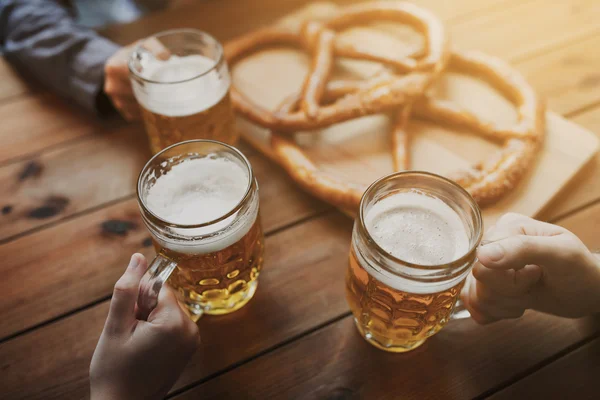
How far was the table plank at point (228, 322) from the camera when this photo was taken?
0.93m

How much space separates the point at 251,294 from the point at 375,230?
336 mm

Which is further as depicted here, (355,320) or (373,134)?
(373,134)

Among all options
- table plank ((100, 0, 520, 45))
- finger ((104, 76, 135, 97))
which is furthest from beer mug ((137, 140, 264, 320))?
table plank ((100, 0, 520, 45))

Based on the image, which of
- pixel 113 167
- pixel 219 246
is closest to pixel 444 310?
pixel 219 246

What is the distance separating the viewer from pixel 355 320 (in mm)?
984

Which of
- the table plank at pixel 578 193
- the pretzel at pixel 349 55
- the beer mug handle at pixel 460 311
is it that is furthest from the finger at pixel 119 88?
the table plank at pixel 578 193

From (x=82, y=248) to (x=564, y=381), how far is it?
1.01 metres

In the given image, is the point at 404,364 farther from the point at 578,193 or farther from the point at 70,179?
the point at 70,179

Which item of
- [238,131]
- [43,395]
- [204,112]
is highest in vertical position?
[204,112]

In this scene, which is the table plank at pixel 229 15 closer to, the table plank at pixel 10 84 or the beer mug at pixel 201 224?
the table plank at pixel 10 84

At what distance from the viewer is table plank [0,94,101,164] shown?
1.33 m

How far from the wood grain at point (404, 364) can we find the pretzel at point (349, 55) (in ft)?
1.78

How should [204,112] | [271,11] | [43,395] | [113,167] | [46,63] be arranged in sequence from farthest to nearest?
[271,11], [46,63], [113,167], [204,112], [43,395]

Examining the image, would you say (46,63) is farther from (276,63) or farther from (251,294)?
(251,294)
